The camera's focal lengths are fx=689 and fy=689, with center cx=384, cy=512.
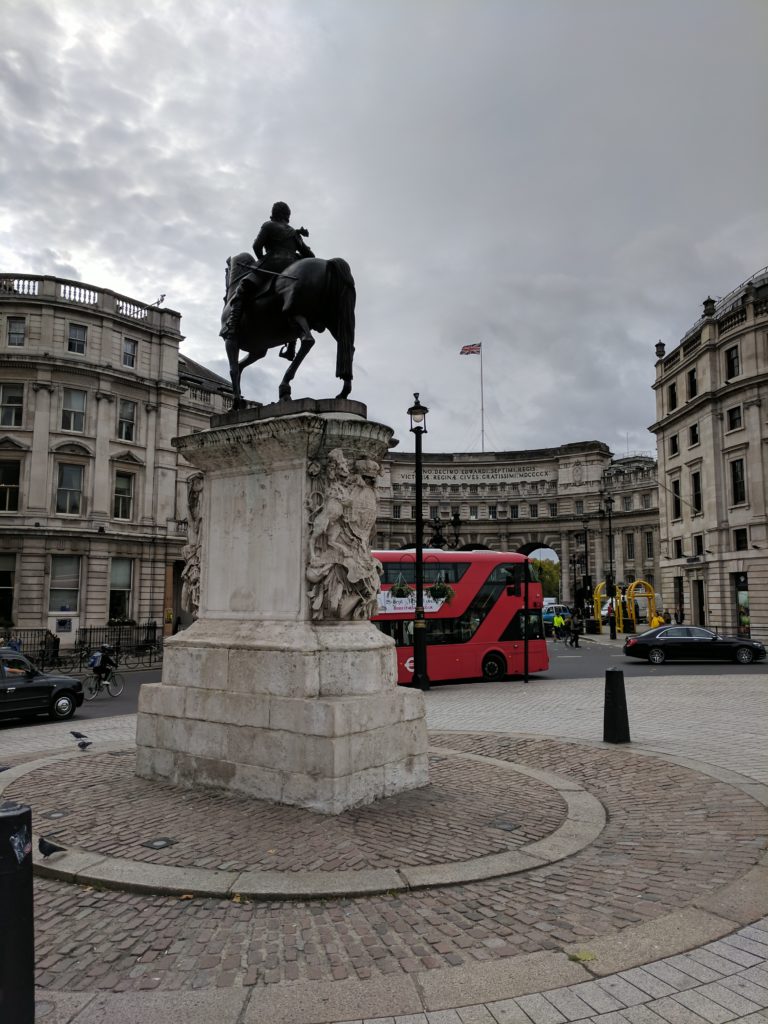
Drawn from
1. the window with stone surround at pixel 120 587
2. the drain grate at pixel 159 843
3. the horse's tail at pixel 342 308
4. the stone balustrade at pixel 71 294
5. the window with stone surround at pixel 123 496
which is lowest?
the drain grate at pixel 159 843

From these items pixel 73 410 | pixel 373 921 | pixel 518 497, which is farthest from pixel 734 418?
pixel 518 497

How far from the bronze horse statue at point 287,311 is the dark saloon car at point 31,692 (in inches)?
410

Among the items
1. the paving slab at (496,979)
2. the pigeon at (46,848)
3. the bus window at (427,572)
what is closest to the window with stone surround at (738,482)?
the bus window at (427,572)

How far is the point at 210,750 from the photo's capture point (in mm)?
6707

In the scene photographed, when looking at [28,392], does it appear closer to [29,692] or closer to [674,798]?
[29,692]

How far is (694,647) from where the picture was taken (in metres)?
27.1

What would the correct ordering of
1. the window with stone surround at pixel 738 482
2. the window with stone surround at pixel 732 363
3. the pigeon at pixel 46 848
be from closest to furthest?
the pigeon at pixel 46 848 → the window with stone surround at pixel 738 482 → the window with stone surround at pixel 732 363

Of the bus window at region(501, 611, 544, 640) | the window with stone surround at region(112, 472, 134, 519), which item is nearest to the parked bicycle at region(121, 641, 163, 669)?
the window with stone surround at region(112, 472, 134, 519)

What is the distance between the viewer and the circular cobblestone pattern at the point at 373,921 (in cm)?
370

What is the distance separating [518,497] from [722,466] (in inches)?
1854

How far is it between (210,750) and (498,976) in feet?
12.8

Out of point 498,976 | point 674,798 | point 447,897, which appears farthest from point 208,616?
point 674,798

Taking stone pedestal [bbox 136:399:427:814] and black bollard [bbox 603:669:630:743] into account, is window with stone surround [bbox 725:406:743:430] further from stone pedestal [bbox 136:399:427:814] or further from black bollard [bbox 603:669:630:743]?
stone pedestal [bbox 136:399:427:814]

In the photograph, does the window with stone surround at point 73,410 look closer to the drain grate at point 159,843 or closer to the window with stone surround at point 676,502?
the drain grate at point 159,843
